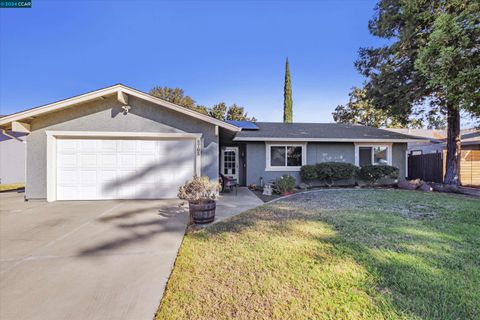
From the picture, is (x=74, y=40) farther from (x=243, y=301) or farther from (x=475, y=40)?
(x=475, y=40)

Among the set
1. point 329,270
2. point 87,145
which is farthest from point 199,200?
point 87,145

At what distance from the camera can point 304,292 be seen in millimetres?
2549

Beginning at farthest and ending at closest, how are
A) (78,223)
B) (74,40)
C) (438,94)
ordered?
(438,94) → (74,40) → (78,223)

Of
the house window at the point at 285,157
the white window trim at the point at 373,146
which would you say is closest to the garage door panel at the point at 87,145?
the house window at the point at 285,157

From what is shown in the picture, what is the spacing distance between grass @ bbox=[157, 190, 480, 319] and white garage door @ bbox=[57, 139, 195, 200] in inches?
153

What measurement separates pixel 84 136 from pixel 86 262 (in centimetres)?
606

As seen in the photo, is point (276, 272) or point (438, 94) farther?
point (438, 94)

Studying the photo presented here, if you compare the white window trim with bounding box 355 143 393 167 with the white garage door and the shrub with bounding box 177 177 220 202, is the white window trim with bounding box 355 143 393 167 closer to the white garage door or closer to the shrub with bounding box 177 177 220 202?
the white garage door

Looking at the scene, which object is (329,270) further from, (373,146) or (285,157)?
(373,146)

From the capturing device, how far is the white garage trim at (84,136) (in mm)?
7746

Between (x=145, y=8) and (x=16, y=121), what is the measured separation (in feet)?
20.9

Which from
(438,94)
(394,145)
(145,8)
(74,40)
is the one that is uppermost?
(145,8)

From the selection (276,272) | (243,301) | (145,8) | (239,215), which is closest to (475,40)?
(239,215)

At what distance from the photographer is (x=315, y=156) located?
1180 centimetres
